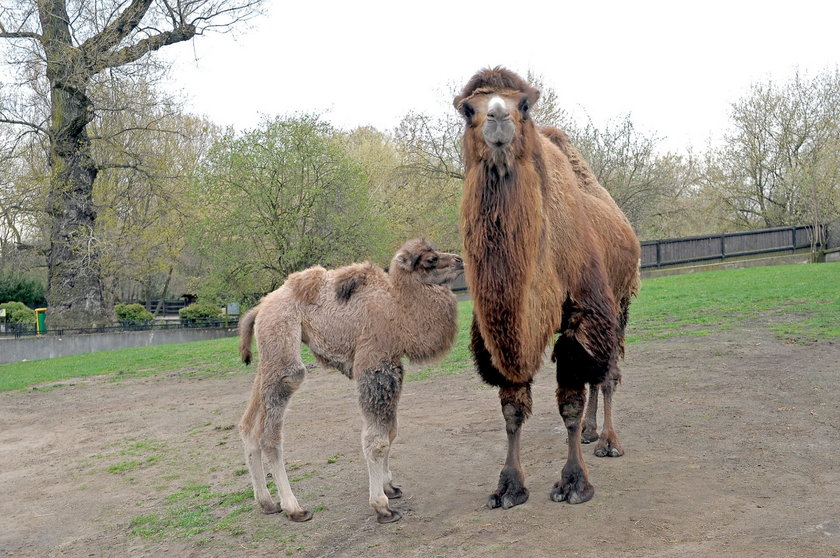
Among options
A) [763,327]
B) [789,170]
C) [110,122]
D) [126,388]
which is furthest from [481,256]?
[789,170]

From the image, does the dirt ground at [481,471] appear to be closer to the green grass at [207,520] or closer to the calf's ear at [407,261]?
the green grass at [207,520]

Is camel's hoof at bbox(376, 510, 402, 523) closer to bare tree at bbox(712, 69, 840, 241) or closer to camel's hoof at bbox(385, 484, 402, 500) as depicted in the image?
camel's hoof at bbox(385, 484, 402, 500)

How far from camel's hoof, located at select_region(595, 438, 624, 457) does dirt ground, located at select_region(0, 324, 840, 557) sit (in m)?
0.11

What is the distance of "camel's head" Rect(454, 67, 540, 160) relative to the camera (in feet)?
15.8

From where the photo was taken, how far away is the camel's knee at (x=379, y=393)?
18.7 ft

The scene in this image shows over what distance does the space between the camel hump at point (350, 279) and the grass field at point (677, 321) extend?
4131 mm

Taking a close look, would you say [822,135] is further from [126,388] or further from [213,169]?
[126,388]

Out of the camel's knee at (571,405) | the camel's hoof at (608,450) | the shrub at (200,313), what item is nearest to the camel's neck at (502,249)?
the camel's knee at (571,405)

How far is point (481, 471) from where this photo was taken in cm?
653

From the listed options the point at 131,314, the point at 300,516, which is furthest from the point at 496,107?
the point at 131,314

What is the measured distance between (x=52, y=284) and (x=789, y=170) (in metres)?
34.5

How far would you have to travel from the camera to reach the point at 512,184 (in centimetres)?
505

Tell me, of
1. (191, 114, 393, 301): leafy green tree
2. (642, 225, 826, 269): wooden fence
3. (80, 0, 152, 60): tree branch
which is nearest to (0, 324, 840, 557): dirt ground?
(191, 114, 393, 301): leafy green tree

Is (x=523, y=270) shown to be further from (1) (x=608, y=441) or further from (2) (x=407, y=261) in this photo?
(1) (x=608, y=441)
